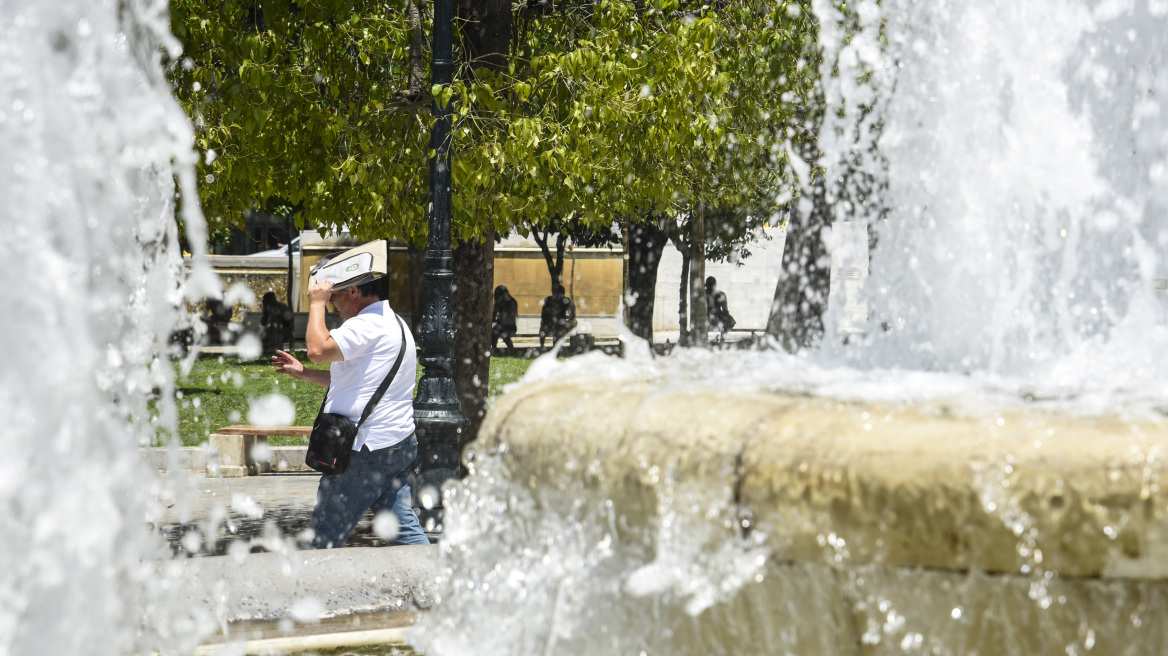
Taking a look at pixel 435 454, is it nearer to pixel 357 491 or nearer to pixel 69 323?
pixel 357 491

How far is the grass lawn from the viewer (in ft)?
48.8

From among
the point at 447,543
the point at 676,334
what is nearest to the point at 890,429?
the point at 447,543

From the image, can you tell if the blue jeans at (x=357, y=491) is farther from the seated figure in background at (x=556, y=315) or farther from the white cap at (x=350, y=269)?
the seated figure in background at (x=556, y=315)

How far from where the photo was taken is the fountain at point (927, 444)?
2.25 m

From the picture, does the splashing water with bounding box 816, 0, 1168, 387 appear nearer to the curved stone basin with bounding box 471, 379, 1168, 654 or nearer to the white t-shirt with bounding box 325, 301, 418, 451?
the curved stone basin with bounding box 471, 379, 1168, 654

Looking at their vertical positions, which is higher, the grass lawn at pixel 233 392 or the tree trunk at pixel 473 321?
the tree trunk at pixel 473 321

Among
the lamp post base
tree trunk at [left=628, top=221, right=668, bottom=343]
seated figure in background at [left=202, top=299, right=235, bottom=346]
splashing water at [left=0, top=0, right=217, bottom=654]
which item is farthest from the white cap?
seated figure in background at [left=202, top=299, right=235, bottom=346]

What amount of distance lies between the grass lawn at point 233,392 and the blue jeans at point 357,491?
6853 mm

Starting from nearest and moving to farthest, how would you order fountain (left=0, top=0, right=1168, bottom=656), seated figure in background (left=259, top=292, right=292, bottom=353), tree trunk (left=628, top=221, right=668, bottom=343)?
fountain (left=0, top=0, right=1168, bottom=656) → tree trunk (left=628, top=221, right=668, bottom=343) → seated figure in background (left=259, top=292, right=292, bottom=353)

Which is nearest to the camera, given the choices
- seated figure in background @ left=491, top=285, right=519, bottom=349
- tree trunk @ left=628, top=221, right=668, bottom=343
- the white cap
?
the white cap

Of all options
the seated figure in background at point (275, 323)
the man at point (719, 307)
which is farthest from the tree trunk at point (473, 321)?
the seated figure in background at point (275, 323)

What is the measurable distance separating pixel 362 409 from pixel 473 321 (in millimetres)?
3840

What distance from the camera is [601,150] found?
9242 mm

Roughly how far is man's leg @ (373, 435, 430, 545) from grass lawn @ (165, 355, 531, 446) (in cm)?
678
